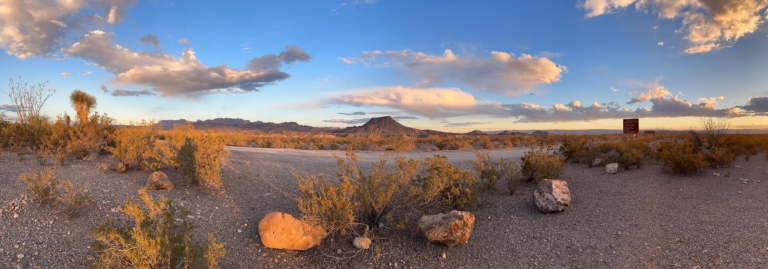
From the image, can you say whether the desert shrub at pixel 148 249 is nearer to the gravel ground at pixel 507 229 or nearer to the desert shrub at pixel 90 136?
the gravel ground at pixel 507 229

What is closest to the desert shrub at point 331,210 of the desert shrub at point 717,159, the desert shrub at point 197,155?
the desert shrub at point 197,155

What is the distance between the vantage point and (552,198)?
20.4 ft

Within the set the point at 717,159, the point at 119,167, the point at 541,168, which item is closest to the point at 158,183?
the point at 119,167

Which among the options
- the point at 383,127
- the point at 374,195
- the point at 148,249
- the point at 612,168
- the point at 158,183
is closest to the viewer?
the point at 148,249

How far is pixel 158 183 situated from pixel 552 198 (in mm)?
8423

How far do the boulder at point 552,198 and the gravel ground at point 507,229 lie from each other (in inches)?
7.5

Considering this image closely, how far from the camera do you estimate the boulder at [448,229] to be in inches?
197

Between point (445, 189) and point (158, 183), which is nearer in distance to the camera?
point (445, 189)

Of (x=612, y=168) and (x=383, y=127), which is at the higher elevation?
(x=383, y=127)

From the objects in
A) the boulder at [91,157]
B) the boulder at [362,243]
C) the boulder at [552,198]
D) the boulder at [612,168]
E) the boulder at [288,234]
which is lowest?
the boulder at [362,243]

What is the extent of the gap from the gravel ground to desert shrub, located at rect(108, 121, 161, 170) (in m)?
0.56

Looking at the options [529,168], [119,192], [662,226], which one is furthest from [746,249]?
[119,192]

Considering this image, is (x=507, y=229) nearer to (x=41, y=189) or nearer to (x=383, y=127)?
(x=41, y=189)

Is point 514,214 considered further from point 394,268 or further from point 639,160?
point 639,160
